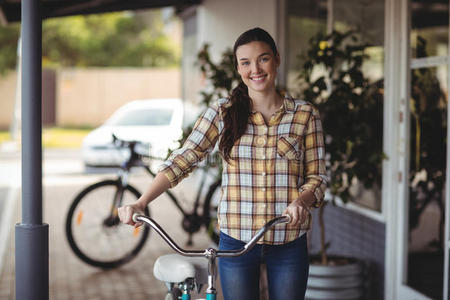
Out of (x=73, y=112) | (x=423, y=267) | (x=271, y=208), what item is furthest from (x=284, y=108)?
(x=73, y=112)

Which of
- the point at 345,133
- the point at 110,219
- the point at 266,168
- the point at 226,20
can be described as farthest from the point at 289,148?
the point at 226,20

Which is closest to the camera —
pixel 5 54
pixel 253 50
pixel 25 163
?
pixel 253 50

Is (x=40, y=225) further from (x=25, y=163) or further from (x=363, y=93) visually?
(x=363, y=93)

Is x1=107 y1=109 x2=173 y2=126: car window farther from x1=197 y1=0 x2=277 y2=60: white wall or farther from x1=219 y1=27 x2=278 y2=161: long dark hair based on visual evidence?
x1=219 y1=27 x2=278 y2=161: long dark hair

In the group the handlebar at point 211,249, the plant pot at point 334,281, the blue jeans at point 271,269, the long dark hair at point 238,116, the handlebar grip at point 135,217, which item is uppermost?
the long dark hair at point 238,116

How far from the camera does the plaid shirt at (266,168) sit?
2582 mm

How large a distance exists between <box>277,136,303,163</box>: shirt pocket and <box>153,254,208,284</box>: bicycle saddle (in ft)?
1.68

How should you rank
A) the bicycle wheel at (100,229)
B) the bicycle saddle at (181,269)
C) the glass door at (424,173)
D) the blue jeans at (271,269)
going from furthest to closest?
the bicycle wheel at (100,229), the glass door at (424,173), the blue jeans at (271,269), the bicycle saddle at (181,269)

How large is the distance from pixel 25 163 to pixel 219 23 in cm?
483

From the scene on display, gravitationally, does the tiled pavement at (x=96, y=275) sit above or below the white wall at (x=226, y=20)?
below

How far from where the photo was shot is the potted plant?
4574 mm

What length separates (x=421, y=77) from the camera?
15.0 feet

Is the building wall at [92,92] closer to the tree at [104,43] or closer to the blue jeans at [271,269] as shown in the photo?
the tree at [104,43]

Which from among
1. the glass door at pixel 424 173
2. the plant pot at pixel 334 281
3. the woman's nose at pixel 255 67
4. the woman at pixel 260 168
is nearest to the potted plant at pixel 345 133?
the plant pot at pixel 334 281
